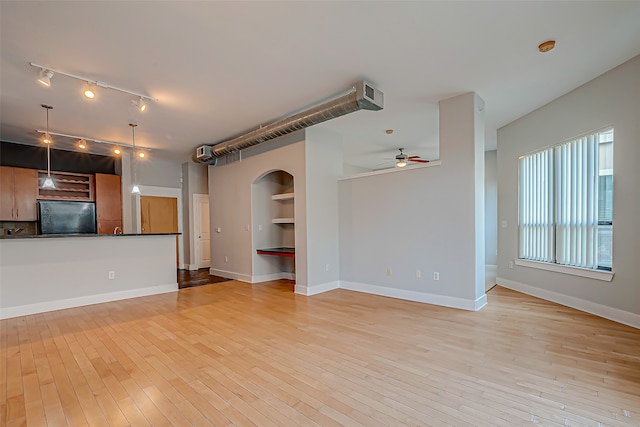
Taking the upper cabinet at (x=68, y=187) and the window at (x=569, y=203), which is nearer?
the window at (x=569, y=203)

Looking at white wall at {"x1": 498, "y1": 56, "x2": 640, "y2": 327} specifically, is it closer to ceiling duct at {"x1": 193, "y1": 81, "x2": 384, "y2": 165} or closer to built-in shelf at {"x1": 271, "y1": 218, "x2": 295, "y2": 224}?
ceiling duct at {"x1": 193, "y1": 81, "x2": 384, "y2": 165}

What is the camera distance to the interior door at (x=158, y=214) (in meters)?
7.50

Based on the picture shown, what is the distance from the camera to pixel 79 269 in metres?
4.56

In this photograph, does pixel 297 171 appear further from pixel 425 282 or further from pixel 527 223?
pixel 527 223

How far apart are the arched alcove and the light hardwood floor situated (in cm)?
211

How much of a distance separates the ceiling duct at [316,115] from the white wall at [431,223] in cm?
127

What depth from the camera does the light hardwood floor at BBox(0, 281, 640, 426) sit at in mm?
1907

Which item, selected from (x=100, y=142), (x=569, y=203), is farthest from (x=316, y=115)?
(x=100, y=142)

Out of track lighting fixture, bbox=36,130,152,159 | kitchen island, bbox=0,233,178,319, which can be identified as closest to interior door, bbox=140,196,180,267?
track lighting fixture, bbox=36,130,152,159

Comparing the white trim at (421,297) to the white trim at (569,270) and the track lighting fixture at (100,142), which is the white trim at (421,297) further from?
the track lighting fixture at (100,142)

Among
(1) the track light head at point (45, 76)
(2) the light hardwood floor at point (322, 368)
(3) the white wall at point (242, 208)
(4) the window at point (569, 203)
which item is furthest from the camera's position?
(3) the white wall at point (242, 208)

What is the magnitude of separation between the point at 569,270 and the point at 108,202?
886cm

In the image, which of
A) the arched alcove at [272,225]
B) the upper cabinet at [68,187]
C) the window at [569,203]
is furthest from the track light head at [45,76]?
the window at [569,203]

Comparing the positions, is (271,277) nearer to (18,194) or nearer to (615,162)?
(18,194)
